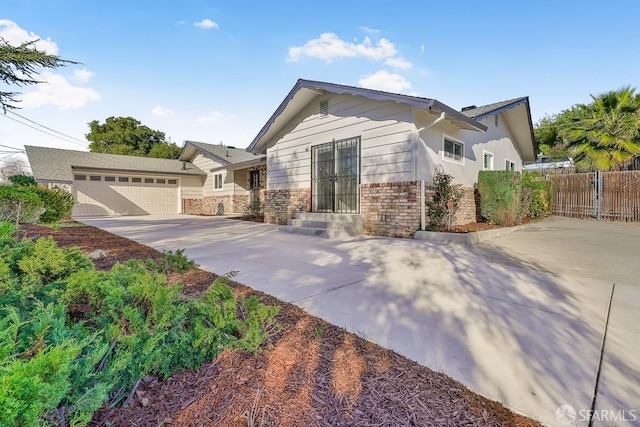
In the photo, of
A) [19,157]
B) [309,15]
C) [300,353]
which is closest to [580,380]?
[300,353]

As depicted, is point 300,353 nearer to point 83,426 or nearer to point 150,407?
point 150,407

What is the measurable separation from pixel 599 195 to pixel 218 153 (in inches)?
735

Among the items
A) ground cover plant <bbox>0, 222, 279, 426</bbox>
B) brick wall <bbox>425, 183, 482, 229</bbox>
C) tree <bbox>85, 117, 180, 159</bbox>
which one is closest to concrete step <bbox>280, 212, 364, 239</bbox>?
brick wall <bbox>425, 183, 482, 229</bbox>

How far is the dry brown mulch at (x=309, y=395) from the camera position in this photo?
4.36ft

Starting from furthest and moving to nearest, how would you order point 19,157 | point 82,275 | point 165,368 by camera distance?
point 19,157 < point 82,275 < point 165,368

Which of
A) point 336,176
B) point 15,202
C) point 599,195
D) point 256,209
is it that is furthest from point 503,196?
point 15,202

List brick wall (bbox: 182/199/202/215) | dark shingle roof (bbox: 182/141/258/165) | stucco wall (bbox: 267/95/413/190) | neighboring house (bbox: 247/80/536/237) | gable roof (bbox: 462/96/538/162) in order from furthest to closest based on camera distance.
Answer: brick wall (bbox: 182/199/202/215)
dark shingle roof (bbox: 182/141/258/165)
gable roof (bbox: 462/96/538/162)
stucco wall (bbox: 267/95/413/190)
neighboring house (bbox: 247/80/536/237)


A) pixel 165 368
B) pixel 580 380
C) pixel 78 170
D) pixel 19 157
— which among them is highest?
pixel 19 157

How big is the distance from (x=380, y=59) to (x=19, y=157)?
112 ft

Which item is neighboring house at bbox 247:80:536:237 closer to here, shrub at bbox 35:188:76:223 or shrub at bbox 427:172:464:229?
shrub at bbox 427:172:464:229

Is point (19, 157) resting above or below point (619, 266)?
above

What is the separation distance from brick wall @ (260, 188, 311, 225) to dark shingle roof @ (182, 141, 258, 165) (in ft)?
19.3

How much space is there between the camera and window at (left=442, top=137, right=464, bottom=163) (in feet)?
28.5

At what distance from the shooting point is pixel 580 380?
5.66 ft
